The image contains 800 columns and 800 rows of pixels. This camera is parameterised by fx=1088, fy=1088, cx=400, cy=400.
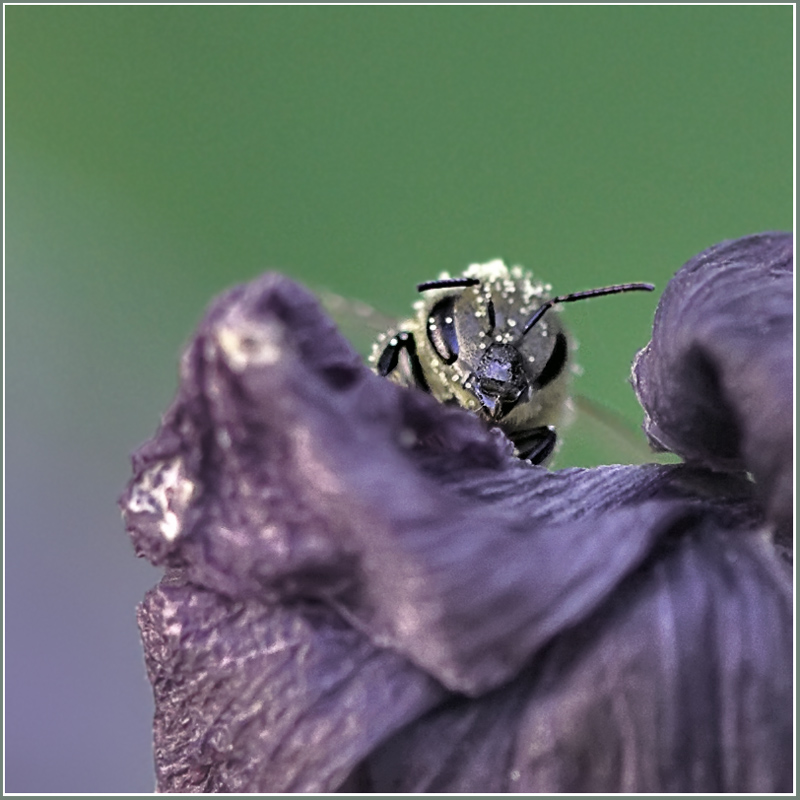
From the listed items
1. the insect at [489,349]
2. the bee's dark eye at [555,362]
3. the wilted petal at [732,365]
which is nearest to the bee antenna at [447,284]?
the insect at [489,349]

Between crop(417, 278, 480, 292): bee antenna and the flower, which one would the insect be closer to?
crop(417, 278, 480, 292): bee antenna

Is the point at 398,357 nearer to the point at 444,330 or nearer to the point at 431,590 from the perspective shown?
the point at 444,330

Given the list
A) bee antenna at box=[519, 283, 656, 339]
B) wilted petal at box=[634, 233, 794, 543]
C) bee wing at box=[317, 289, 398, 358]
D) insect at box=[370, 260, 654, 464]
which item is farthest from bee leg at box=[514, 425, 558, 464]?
wilted petal at box=[634, 233, 794, 543]

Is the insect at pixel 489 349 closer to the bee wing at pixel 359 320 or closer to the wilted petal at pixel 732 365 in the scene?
the bee wing at pixel 359 320

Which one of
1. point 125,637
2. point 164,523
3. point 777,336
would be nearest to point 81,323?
point 125,637

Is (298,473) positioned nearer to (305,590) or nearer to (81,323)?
(305,590)
